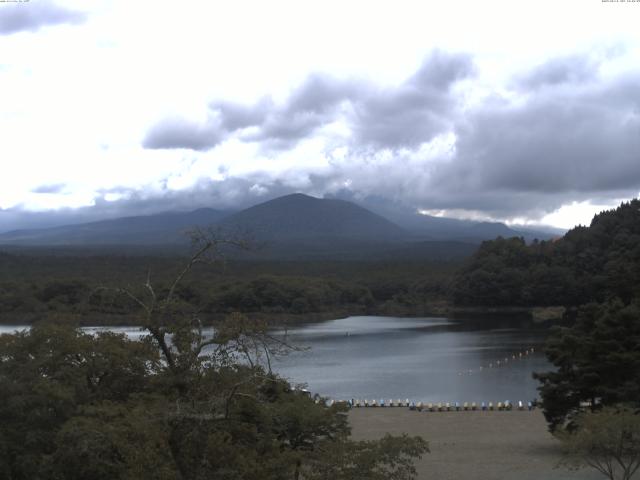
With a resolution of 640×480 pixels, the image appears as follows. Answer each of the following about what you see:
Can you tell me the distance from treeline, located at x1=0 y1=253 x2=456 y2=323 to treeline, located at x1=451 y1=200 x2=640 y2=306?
15.4 feet

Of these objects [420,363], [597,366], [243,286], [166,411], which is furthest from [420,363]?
[243,286]

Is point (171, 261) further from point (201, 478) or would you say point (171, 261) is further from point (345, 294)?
point (201, 478)

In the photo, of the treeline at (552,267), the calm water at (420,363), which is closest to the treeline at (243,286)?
the treeline at (552,267)

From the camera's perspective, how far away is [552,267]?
72.6m

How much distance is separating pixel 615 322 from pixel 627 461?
3962 millimetres

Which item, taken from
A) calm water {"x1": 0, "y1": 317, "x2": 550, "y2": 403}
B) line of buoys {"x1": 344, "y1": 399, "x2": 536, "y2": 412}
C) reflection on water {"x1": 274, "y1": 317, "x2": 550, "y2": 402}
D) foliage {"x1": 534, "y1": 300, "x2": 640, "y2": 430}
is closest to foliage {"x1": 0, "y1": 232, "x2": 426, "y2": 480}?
foliage {"x1": 534, "y1": 300, "x2": 640, "y2": 430}

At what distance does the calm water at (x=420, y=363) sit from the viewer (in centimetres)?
3009

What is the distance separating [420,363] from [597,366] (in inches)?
823

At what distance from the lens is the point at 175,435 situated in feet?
24.2

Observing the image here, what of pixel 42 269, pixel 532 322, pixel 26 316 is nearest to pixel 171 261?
pixel 42 269

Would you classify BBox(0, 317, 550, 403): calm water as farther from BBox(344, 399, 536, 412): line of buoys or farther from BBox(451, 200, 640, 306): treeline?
BBox(451, 200, 640, 306): treeline

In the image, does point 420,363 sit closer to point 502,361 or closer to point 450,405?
point 502,361

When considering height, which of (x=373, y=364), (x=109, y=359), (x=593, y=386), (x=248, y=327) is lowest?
(x=373, y=364)

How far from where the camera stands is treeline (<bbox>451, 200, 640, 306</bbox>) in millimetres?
69438
